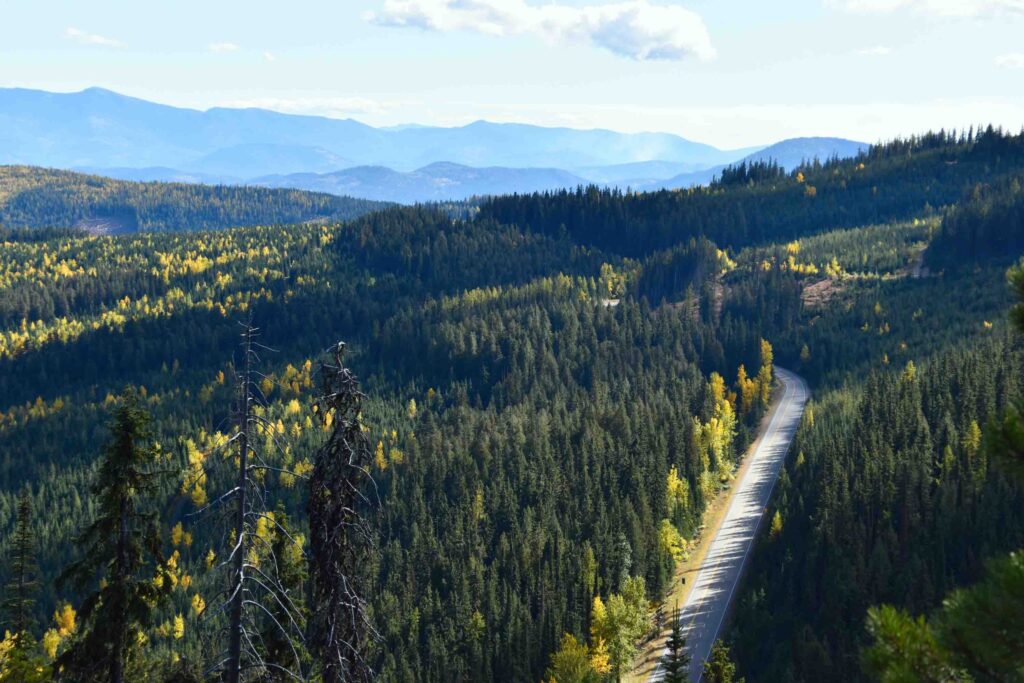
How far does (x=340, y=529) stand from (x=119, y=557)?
9.11 metres

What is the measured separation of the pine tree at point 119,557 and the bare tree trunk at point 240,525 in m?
7.25

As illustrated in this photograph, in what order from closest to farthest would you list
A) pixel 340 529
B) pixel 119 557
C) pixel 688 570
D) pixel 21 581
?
pixel 340 529 → pixel 119 557 → pixel 21 581 → pixel 688 570

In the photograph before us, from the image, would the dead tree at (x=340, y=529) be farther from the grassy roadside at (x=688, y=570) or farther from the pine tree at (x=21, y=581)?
the grassy roadside at (x=688, y=570)

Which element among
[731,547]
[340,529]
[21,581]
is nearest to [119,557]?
[340,529]

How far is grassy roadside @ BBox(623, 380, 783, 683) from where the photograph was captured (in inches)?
4085

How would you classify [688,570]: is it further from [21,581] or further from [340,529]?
[340,529]

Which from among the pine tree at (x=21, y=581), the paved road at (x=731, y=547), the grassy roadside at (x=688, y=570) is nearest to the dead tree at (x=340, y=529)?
the pine tree at (x=21, y=581)

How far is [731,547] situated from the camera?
131000mm

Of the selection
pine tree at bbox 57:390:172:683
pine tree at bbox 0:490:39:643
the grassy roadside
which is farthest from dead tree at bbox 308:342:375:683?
the grassy roadside

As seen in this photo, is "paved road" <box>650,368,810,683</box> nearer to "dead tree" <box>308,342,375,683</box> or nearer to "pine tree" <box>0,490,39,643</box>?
"pine tree" <box>0,490,39,643</box>

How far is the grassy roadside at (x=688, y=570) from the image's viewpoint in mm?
103750

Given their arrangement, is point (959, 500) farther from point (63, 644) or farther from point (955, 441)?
point (63, 644)

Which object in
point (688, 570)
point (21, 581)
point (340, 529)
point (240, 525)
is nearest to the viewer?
point (240, 525)

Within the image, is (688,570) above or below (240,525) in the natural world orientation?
below
